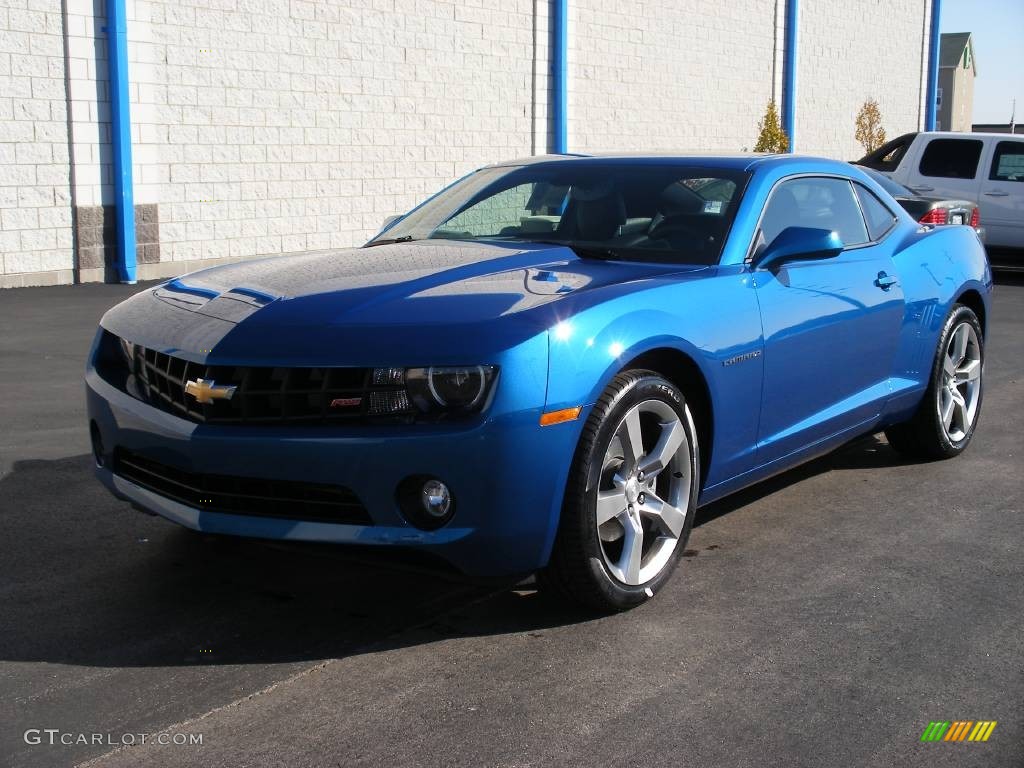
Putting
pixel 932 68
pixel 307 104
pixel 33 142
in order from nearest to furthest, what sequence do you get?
pixel 33 142, pixel 307 104, pixel 932 68

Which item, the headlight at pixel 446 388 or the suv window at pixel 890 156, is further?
the suv window at pixel 890 156

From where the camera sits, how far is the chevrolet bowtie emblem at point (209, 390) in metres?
3.64

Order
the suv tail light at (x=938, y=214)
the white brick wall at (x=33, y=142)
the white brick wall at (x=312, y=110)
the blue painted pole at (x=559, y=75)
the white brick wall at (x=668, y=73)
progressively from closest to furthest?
the suv tail light at (x=938, y=214)
the white brick wall at (x=33, y=142)
the white brick wall at (x=312, y=110)
the blue painted pole at (x=559, y=75)
the white brick wall at (x=668, y=73)

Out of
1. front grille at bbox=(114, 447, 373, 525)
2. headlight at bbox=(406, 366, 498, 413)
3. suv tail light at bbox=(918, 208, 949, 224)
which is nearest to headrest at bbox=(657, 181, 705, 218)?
headlight at bbox=(406, 366, 498, 413)

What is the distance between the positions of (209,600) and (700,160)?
8.75 ft

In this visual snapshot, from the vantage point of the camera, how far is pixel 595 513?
375cm

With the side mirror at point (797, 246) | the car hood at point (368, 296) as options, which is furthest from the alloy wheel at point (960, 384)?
the car hood at point (368, 296)

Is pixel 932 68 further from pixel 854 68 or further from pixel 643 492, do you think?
pixel 643 492

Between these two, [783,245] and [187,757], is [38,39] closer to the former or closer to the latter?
[783,245]

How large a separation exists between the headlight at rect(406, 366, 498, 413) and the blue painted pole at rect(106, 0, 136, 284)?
11053mm

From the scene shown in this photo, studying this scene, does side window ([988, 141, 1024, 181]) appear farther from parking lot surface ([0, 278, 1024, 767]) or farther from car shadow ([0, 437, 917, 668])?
car shadow ([0, 437, 917, 668])

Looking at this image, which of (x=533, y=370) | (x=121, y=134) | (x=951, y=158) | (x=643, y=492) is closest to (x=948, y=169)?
(x=951, y=158)

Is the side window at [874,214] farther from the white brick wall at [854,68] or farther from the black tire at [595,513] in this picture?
A: the white brick wall at [854,68]

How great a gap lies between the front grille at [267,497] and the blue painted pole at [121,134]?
10.5 meters
